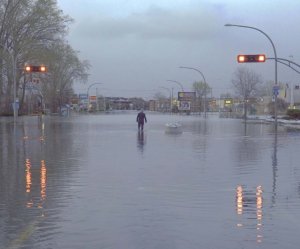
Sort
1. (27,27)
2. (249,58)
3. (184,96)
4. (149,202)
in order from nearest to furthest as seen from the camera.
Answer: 1. (149,202)
2. (249,58)
3. (27,27)
4. (184,96)

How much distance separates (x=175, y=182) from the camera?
12125mm

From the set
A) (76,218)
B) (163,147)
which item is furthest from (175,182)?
(163,147)

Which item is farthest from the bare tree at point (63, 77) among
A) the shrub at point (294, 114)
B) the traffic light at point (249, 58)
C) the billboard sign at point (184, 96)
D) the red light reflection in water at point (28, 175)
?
the red light reflection in water at point (28, 175)

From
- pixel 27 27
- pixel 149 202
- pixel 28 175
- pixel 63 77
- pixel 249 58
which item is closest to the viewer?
pixel 149 202

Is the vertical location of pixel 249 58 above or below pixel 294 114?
above

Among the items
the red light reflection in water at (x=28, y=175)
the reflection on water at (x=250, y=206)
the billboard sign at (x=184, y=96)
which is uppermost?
the billboard sign at (x=184, y=96)

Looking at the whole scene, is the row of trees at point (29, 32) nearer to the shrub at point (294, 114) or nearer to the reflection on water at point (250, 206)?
the shrub at point (294, 114)

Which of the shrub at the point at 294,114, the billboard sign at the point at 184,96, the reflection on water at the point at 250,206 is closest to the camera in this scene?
the reflection on water at the point at 250,206

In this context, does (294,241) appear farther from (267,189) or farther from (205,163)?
(205,163)

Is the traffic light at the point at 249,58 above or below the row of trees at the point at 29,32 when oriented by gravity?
below

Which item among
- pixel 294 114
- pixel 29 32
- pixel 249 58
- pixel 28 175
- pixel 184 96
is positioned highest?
pixel 29 32

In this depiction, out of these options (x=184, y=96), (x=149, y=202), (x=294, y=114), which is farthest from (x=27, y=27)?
(x=184, y=96)

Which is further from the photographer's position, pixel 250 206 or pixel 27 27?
pixel 27 27

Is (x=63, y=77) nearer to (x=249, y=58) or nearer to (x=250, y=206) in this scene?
(x=249, y=58)
